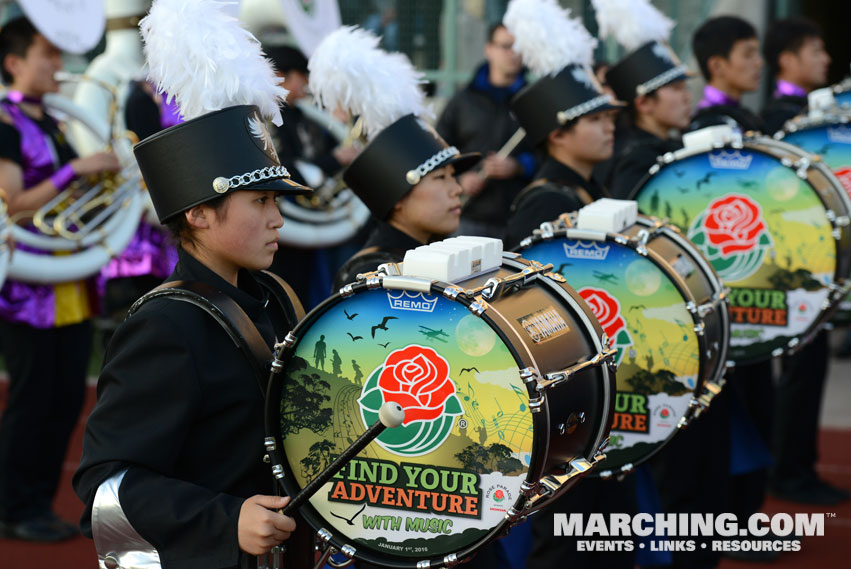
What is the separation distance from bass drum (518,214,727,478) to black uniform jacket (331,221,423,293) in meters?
0.40

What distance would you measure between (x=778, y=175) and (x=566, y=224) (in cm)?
101

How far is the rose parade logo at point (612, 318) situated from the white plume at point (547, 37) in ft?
4.17

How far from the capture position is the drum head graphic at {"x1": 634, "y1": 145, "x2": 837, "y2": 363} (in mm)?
3846

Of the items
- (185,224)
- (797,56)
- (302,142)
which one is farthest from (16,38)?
(797,56)

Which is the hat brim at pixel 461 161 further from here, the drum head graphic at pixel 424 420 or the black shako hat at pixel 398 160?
the drum head graphic at pixel 424 420

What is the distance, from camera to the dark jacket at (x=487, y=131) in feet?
21.2

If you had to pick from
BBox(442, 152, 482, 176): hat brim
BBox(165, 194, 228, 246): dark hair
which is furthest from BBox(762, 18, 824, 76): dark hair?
BBox(165, 194, 228, 246): dark hair

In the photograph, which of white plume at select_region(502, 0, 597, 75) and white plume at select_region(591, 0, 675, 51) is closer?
white plume at select_region(502, 0, 597, 75)

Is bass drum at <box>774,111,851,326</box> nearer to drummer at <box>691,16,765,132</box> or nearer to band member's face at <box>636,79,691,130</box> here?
band member's face at <box>636,79,691,130</box>

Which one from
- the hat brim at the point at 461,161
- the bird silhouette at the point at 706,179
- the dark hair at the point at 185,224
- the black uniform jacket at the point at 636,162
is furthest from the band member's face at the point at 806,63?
the dark hair at the point at 185,224

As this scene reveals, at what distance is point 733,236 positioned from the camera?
3.88 meters

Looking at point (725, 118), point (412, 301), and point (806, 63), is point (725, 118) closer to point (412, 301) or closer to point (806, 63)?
point (806, 63)

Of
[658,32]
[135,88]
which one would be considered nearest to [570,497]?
[658,32]

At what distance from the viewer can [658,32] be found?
16.3 feet
